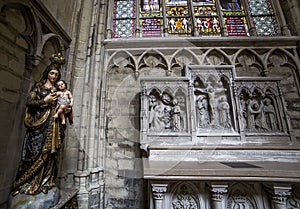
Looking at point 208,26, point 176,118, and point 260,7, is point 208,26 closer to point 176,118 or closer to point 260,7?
point 260,7

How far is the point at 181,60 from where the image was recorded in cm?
325

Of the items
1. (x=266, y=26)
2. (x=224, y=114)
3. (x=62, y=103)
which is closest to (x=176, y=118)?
(x=224, y=114)

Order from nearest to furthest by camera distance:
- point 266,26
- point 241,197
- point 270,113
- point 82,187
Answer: point 241,197 → point 82,187 → point 270,113 → point 266,26

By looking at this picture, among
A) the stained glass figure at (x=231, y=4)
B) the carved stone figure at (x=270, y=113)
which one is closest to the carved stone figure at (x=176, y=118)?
the carved stone figure at (x=270, y=113)

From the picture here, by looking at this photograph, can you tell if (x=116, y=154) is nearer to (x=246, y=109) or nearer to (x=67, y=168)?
(x=67, y=168)

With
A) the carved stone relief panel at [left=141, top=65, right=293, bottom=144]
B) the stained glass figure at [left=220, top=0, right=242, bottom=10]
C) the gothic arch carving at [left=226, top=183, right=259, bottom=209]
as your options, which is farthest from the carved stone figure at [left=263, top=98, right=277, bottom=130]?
the stained glass figure at [left=220, top=0, right=242, bottom=10]

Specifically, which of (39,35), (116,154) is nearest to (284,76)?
(116,154)

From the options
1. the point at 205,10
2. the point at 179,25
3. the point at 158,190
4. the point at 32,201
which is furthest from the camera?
the point at 205,10

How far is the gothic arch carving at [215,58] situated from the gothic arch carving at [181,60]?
0.27 meters

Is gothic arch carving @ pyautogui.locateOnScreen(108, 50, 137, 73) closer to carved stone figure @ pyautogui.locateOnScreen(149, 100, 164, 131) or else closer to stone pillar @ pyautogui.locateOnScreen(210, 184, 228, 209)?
carved stone figure @ pyautogui.locateOnScreen(149, 100, 164, 131)

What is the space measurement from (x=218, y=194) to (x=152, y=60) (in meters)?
2.72

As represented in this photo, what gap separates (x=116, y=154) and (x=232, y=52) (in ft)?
11.0

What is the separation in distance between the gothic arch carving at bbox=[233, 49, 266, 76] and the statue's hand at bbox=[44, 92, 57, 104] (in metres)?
3.35

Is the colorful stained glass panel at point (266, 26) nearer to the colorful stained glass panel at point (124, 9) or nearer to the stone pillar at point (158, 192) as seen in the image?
the colorful stained glass panel at point (124, 9)
